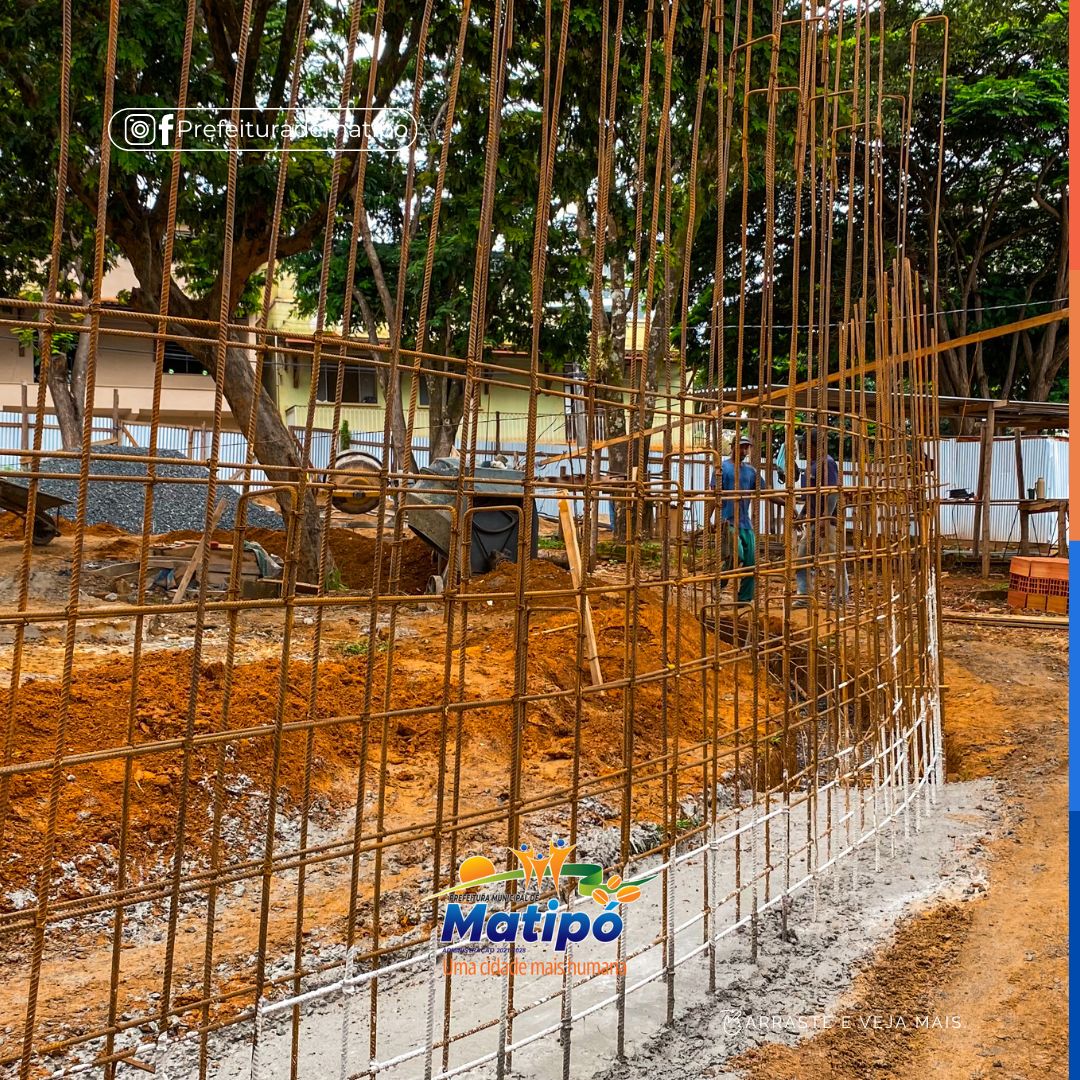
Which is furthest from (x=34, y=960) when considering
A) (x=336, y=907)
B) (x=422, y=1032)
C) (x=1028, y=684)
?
(x=1028, y=684)

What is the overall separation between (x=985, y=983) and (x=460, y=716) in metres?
2.12

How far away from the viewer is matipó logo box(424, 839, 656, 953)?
2506 mm

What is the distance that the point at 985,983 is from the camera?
3.23m

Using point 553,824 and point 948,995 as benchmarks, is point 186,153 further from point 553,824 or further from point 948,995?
point 948,995

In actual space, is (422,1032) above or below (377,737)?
below

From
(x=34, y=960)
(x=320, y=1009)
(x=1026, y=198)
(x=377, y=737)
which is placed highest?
(x=1026, y=198)

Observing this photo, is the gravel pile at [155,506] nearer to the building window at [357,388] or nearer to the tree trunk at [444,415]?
the tree trunk at [444,415]

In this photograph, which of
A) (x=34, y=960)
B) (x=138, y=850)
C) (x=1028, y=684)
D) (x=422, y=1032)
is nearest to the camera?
(x=34, y=960)

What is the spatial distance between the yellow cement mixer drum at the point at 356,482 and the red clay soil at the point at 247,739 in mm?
811

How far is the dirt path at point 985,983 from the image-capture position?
9.11ft

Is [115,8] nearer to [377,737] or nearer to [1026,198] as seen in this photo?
[377,737]

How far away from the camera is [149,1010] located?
10.3 feet

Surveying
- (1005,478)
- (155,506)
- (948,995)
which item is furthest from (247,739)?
(1005,478)

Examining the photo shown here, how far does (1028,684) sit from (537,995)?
5531 mm
